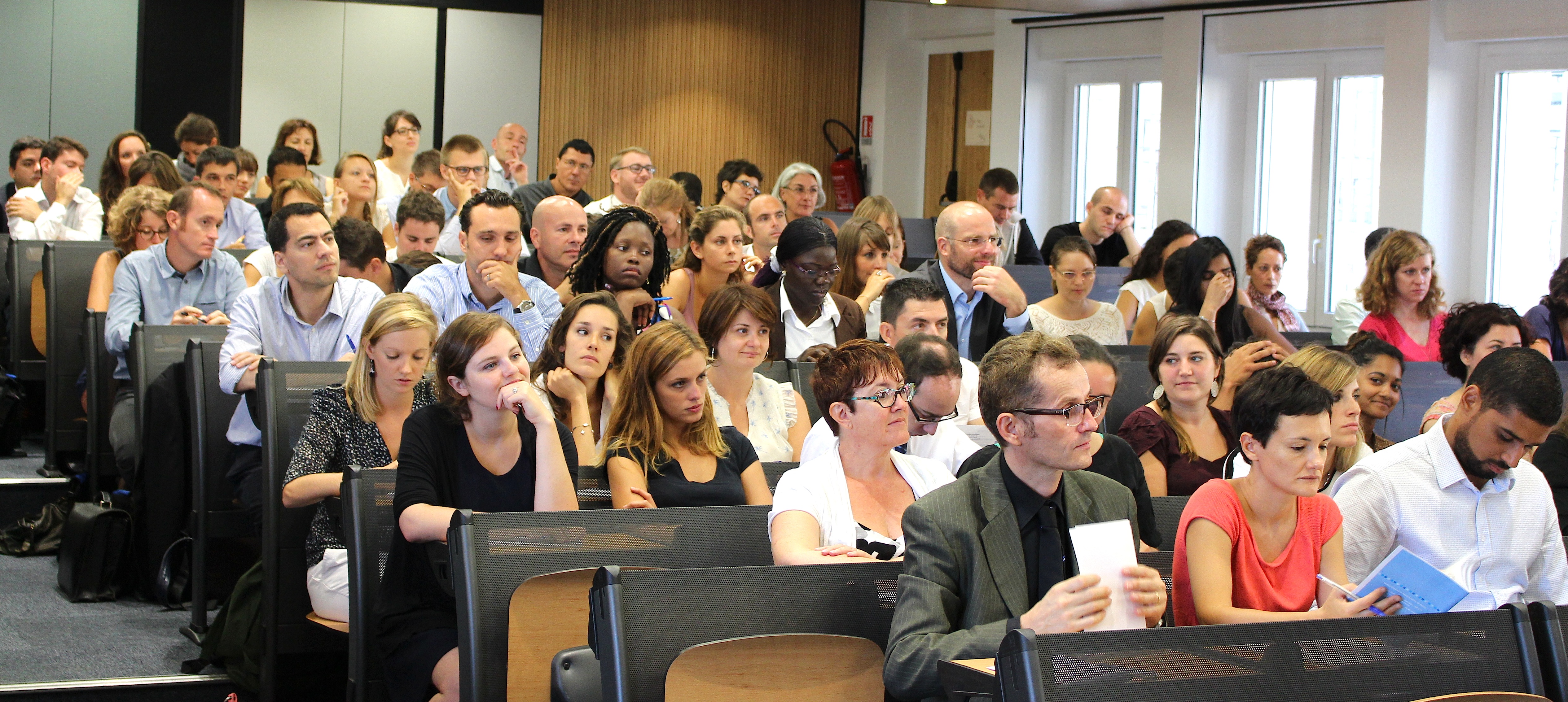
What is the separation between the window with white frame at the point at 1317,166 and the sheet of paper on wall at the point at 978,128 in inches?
82.5

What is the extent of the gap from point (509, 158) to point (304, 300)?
445 centimetres

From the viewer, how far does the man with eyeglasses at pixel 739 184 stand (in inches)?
292

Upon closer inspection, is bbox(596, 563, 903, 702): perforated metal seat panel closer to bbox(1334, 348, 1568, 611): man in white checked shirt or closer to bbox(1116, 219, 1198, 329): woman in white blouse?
bbox(1334, 348, 1568, 611): man in white checked shirt

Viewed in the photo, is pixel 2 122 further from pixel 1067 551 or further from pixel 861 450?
pixel 1067 551

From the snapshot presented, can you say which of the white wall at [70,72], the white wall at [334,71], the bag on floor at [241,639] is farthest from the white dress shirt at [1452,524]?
the white wall at [70,72]

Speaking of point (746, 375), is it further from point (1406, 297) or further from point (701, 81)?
point (701, 81)

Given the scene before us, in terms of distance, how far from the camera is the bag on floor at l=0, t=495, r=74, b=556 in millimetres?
4352

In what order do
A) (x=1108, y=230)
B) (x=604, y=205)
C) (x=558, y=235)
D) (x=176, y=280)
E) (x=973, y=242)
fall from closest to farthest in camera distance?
(x=558, y=235) → (x=176, y=280) → (x=973, y=242) → (x=604, y=205) → (x=1108, y=230)

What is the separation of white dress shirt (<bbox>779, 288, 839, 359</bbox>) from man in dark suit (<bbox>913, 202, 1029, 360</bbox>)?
35 centimetres

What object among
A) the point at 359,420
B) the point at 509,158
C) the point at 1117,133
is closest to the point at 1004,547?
the point at 359,420

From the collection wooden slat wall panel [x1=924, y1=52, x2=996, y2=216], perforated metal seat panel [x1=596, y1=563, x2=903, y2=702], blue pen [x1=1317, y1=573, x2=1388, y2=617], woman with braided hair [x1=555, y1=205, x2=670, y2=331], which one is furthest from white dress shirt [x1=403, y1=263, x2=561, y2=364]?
wooden slat wall panel [x1=924, y1=52, x2=996, y2=216]

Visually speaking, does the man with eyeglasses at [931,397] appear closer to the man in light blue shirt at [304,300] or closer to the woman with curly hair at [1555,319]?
the man in light blue shirt at [304,300]

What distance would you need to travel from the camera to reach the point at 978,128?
9.81 metres

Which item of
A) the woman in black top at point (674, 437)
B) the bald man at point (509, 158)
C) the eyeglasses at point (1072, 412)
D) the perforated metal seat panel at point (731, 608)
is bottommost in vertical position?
the perforated metal seat panel at point (731, 608)
